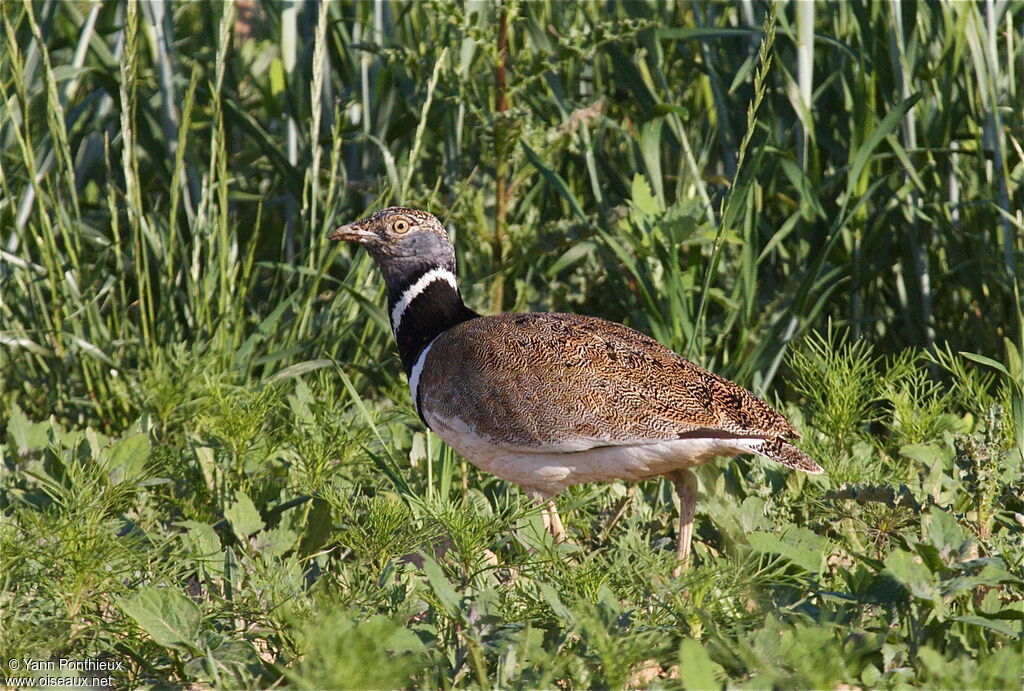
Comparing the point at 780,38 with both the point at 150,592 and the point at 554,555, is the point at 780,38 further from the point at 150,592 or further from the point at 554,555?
the point at 150,592

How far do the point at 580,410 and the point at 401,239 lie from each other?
1.04 metres

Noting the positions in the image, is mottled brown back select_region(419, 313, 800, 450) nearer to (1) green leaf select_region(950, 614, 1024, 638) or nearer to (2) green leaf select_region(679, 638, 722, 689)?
(1) green leaf select_region(950, 614, 1024, 638)

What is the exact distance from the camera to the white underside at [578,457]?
3418 millimetres

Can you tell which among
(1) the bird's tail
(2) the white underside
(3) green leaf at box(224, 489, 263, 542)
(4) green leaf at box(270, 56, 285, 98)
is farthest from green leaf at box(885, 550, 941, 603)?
(4) green leaf at box(270, 56, 285, 98)

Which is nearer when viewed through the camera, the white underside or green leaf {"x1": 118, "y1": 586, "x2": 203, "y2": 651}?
green leaf {"x1": 118, "y1": 586, "x2": 203, "y2": 651}

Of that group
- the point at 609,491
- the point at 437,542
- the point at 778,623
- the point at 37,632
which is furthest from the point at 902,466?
the point at 37,632

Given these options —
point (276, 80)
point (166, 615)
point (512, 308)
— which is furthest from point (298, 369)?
point (276, 80)

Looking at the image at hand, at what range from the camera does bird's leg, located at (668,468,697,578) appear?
3.49 metres

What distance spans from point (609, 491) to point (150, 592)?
67.7 inches

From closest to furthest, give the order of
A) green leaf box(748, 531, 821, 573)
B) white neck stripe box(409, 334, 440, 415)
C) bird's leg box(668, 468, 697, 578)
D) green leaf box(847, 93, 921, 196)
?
green leaf box(748, 531, 821, 573) → bird's leg box(668, 468, 697, 578) → white neck stripe box(409, 334, 440, 415) → green leaf box(847, 93, 921, 196)

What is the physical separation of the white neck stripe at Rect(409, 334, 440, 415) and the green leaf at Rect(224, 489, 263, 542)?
2.18 ft

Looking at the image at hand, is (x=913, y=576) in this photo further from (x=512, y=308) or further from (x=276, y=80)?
(x=276, y=80)

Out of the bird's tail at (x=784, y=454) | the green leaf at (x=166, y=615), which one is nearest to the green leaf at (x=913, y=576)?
the bird's tail at (x=784, y=454)

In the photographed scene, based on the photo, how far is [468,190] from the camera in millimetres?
4785
